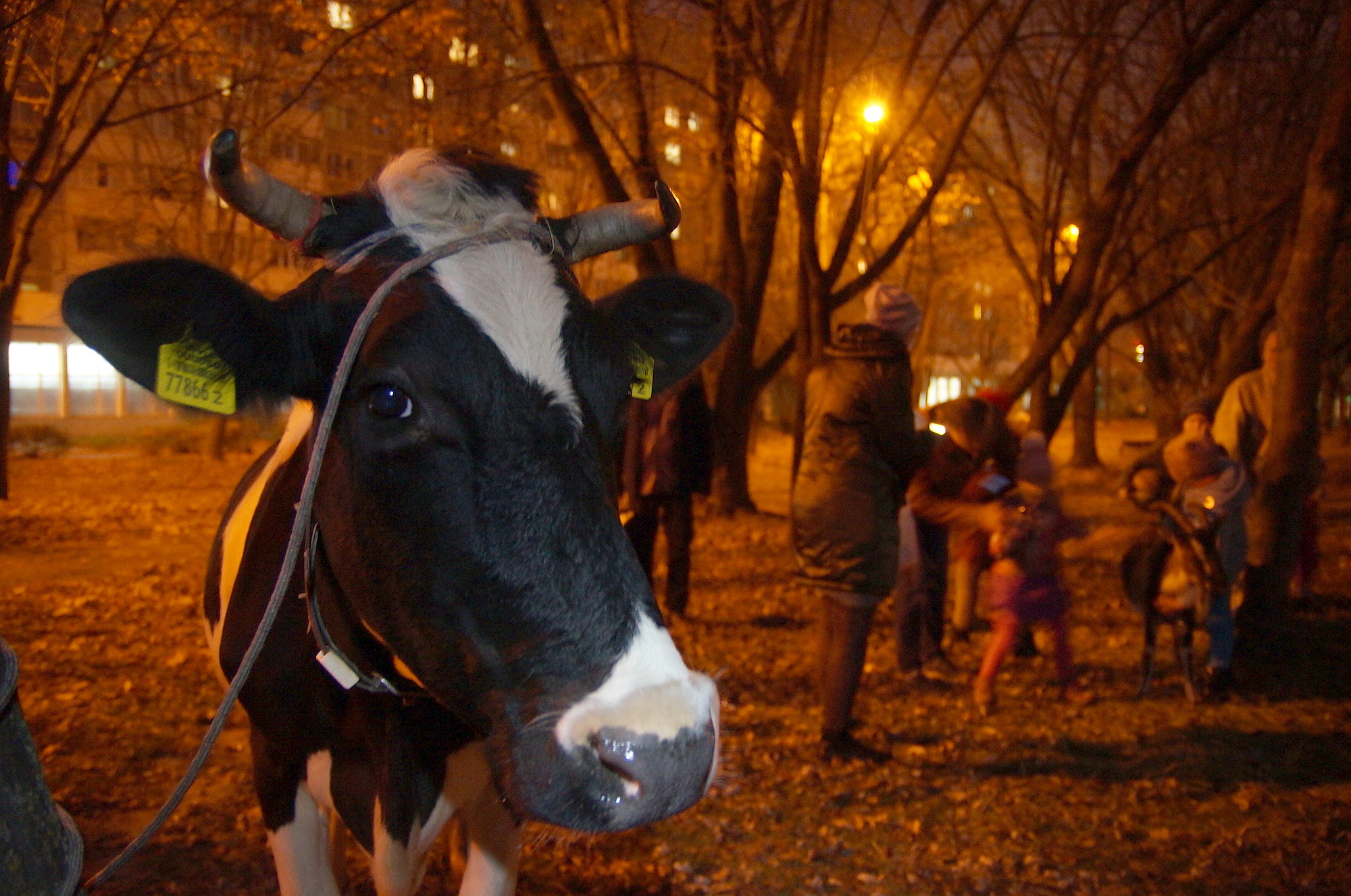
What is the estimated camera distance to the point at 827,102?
13023mm

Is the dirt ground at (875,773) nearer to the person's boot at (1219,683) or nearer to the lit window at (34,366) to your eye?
the person's boot at (1219,683)

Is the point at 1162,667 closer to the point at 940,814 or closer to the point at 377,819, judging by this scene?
the point at 940,814

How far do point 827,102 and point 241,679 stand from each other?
12716mm

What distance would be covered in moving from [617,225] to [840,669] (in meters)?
2.64

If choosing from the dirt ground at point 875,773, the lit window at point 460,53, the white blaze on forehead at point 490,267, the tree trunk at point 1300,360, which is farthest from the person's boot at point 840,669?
the lit window at point 460,53

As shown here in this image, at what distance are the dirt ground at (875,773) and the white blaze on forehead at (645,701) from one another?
15.8 inches

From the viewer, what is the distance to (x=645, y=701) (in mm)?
1408

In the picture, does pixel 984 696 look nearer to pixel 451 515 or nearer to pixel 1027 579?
pixel 1027 579

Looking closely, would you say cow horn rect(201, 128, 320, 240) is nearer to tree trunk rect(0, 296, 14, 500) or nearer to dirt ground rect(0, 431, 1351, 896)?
dirt ground rect(0, 431, 1351, 896)

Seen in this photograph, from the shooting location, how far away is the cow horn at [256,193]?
5.76ft

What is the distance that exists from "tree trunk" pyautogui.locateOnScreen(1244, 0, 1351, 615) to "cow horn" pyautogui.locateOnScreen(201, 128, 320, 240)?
670cm

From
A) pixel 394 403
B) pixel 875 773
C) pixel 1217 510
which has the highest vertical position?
pixel 394 403

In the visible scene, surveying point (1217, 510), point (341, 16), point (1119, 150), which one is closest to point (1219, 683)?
point (1217, 510)

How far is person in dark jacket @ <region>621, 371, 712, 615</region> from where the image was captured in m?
6.25
